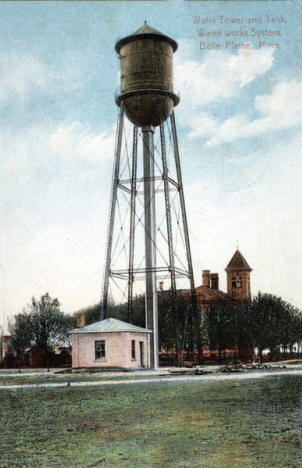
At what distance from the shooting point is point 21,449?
9977 mm

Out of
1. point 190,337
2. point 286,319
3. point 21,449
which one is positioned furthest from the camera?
point 286,319

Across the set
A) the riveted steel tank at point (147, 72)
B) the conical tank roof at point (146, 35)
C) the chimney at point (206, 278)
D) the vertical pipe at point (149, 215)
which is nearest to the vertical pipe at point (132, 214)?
the vertical pipe at point (149, 215)

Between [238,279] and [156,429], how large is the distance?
68000 millimetres

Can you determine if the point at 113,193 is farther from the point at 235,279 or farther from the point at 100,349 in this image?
the point at 235,279

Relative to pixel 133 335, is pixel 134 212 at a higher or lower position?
higher

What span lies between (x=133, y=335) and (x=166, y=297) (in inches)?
874

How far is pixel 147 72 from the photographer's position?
33469 mm

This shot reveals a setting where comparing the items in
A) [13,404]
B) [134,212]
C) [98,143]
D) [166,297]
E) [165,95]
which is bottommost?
[13,404]

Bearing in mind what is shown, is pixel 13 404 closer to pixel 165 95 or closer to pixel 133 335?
pixel 133 335

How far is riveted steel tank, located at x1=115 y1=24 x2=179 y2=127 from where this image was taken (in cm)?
3316

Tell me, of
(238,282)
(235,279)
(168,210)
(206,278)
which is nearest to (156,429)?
(168,210)

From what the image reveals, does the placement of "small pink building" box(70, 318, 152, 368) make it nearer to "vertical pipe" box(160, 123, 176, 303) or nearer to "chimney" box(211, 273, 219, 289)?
"vertical pipe" box(160, 123, 176, 303)

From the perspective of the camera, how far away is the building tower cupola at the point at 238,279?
258ft

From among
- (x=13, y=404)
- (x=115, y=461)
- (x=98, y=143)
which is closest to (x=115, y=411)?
(x=13, y=404)
